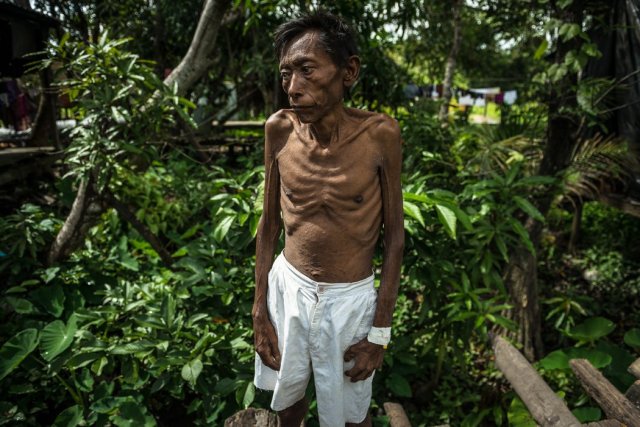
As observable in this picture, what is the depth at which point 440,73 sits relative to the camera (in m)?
10.8

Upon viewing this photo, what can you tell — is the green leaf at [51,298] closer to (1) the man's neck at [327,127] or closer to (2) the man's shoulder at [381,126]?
(1) the man's neck at [327,127]

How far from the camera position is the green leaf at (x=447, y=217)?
2300 mm

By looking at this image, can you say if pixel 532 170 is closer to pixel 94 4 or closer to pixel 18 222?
pixel 18 222

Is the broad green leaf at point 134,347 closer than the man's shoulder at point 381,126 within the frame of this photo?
No

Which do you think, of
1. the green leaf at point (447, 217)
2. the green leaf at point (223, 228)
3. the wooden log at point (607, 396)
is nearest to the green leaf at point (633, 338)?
the wooden log at point (607, 396)

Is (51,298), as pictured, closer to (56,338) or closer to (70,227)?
(56,338)

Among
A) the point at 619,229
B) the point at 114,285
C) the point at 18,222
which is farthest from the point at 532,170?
the point at 18,222

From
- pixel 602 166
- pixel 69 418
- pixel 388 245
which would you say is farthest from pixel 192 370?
pixel 602 166

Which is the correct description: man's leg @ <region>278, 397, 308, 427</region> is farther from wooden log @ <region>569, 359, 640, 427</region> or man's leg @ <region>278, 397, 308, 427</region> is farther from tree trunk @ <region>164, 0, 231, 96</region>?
tree trunk @ <region>164, 0, 231, 96</region>

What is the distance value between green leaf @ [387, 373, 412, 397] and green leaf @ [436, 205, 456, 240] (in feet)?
3.07

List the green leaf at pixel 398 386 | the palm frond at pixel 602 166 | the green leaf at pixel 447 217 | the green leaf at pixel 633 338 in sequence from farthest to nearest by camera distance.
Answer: the palm frond at pixel 602 166
the green leaf at pixel 633 338
the green leaf at pixel 398 386
the green leaf at pixel 447 217

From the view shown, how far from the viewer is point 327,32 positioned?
1446mm

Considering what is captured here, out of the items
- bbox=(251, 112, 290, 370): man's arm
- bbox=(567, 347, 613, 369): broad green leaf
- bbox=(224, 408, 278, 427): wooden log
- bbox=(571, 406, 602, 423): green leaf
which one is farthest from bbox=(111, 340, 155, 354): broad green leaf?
bbox=(567, 347, 613, 369): broad green leaf

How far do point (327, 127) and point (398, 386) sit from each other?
5.67 ft
